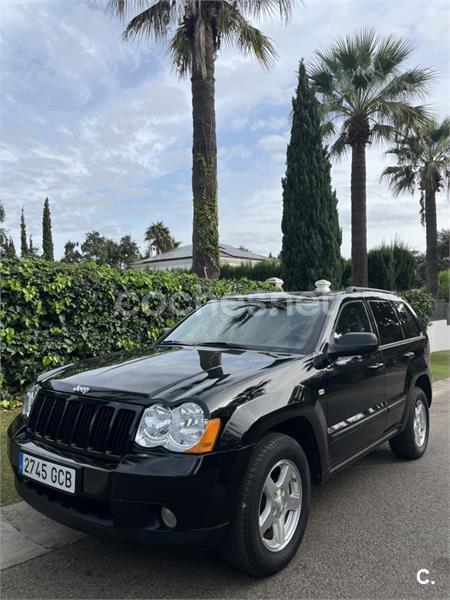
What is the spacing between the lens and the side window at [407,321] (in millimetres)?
5109

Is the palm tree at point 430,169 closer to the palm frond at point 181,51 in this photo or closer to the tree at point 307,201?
the tree at point 307,201

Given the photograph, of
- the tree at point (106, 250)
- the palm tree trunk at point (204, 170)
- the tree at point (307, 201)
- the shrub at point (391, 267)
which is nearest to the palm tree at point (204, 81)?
the palm tree trunk at point (204, 170)

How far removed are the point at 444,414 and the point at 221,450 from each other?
19.8ft

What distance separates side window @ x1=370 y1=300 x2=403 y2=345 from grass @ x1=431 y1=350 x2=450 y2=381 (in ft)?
22.7

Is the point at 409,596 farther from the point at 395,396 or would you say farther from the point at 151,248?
the point at 151,248

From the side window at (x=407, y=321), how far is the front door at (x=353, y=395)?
885 millimetres

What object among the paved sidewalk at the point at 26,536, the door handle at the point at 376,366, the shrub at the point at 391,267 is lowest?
the paved sidewalk at the point at 26,536

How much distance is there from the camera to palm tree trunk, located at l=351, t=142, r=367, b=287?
1595 centimetres

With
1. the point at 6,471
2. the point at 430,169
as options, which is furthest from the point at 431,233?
the point at 6,471

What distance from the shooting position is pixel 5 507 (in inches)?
144

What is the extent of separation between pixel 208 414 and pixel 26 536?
68.7 inches

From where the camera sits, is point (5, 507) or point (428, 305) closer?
point (5, 507)

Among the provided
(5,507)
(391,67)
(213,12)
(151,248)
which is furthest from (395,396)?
(151,248)

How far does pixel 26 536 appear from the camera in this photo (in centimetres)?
327
